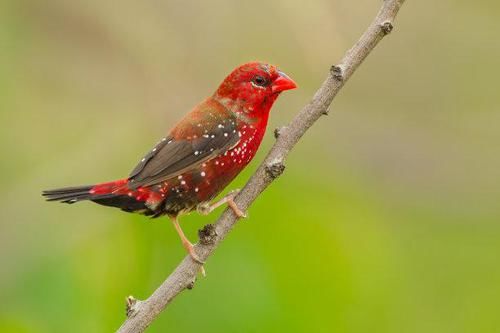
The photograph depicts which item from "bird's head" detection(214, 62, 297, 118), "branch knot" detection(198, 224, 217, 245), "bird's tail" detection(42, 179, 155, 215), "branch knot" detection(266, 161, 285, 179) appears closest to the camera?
"branch knot" detection(266, 161, 285, 179)

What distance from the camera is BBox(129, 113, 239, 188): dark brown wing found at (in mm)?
4609

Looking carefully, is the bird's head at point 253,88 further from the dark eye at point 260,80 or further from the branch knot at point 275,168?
the branch knot at point 275,168

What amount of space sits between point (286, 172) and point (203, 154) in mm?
1070

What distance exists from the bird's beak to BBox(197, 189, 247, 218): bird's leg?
1.77ft

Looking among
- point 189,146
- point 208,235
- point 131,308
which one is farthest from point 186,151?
point 131,308

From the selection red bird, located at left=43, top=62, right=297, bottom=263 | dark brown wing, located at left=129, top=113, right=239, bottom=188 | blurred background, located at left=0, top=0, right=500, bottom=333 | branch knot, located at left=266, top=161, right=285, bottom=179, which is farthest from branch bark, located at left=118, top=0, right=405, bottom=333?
blurred background, located at left=0, top=0, right=500, bottom=333

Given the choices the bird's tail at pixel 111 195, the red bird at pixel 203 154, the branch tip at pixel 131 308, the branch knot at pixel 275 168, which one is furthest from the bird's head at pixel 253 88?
the branch tip at pixel 131 308

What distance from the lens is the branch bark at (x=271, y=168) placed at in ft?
12.8

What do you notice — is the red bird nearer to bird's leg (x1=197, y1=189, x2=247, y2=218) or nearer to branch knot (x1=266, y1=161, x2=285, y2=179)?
bird's leg (x1=197, y1=189, x2=247, y2=218)

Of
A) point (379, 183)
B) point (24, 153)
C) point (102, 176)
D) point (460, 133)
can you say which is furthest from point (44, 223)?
point (460, 133)

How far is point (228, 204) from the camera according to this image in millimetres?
4180

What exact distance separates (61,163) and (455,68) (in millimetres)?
3008

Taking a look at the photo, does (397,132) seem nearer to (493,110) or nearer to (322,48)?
(493,110)

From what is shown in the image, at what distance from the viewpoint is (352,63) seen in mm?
3912
